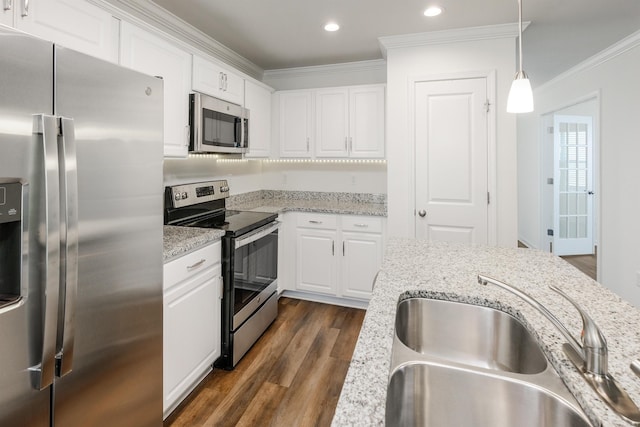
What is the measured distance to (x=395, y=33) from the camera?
2924mm

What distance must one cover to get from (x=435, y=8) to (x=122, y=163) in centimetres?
236

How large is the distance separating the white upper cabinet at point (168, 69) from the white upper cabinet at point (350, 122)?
1543 millimetres

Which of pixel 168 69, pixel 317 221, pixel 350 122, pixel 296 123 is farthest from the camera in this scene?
pixel 296 123

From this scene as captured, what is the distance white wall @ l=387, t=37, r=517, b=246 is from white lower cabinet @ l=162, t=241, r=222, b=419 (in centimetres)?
174

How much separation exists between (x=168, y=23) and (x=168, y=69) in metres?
0.73

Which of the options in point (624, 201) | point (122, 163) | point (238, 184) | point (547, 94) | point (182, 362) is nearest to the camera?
point (122, 163)

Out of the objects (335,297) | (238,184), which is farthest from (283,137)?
(335,297)

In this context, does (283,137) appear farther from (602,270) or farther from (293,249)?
(602,270)

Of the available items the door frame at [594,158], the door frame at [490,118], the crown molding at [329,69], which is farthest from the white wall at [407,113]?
the door frame at [594,158]

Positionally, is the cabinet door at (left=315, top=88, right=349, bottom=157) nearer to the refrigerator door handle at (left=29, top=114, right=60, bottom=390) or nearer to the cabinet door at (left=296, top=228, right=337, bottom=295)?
the cabinet door at (left=296, top=228, right=337, bottom=295)

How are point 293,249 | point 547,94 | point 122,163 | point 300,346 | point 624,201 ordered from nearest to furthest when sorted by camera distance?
point 122,163, point 300,346, point 624,201, point 293,249, point 547,94

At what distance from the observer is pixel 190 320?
1941 mm

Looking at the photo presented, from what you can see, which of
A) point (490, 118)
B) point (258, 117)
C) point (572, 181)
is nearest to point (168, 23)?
point (258, 117)

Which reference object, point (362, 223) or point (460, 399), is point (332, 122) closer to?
point (362, 223)
